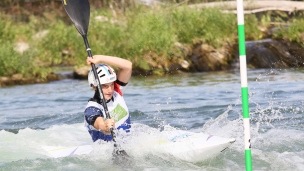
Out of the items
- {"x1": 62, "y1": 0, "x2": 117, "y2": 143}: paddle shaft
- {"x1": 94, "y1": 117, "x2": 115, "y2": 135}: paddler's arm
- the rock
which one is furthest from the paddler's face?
the rock

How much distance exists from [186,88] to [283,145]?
6.00 meters

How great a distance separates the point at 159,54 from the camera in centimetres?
1659

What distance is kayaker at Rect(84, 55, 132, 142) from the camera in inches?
254

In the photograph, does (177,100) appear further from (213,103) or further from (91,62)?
(91,62)

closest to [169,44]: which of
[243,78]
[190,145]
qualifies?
[190,145]

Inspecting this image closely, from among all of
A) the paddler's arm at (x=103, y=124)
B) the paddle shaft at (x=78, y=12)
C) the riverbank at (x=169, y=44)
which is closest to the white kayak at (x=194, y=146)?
the paddler's arm at (x=103, y=124)

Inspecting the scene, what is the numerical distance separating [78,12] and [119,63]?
982 millimetres

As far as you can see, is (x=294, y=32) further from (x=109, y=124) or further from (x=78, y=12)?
(x=109, y=124)

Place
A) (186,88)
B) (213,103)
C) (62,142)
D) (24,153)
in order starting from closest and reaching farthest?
(24,153) < (62,142) < (213,103) < (186,88)

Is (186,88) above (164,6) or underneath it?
underneath

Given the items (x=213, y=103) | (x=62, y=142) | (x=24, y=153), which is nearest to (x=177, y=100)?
(x=213, y=103)

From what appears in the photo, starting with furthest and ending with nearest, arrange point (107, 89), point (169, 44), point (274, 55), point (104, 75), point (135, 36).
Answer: point (135, 36) < point (169, 44) < point (274, 55) < point (107, 89) < point (104, 75)

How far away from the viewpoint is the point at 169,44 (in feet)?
55.0

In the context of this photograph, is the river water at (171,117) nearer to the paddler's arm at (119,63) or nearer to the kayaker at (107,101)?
the kayaker at (107,101)
